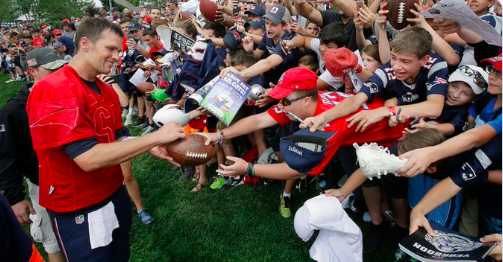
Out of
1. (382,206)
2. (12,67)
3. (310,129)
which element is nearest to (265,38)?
(310,129)

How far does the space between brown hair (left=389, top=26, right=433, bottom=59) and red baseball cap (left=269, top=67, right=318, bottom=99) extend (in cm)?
76

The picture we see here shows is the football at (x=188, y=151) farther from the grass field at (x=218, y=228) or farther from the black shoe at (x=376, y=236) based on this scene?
the black shoe at (x=376, y=236)

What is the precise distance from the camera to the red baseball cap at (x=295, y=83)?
291cm

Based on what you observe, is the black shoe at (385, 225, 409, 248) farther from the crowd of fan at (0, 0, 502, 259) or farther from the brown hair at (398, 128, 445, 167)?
the brown hair at (398, 128, 445, 167)

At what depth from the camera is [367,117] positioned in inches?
107

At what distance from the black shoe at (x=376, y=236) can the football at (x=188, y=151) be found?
6.55ft

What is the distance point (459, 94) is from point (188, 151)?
7.90 ft

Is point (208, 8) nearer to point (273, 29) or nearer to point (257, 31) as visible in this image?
point (257, 31)

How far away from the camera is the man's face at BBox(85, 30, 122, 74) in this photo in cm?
239

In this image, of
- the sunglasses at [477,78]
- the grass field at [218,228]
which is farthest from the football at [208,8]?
the sunglasses at [477,78]

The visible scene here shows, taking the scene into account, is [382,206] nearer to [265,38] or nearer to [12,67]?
[265,38]

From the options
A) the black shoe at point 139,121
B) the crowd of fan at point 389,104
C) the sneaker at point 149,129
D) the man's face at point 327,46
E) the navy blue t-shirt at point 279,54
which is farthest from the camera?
the black shoe at point 139,121

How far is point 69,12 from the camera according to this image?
42.5 m

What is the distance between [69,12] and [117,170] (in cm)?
4873
